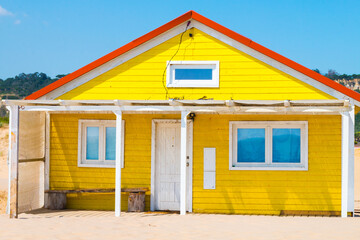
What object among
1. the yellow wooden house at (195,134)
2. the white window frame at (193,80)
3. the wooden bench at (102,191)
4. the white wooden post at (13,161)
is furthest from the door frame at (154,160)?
the white wooden post at (13,161)

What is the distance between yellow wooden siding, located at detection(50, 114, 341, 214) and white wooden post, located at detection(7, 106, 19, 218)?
160 centimetres

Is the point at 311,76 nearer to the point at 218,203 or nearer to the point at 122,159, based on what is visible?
the point at 218,203

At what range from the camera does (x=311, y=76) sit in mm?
11055

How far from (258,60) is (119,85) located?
3397 millimetres

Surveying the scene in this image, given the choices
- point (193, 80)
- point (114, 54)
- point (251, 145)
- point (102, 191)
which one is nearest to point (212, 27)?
point (193, 80)

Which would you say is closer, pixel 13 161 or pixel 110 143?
pixel 13 161

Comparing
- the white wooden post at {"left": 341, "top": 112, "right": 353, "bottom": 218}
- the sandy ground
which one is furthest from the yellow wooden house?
the sandy ground

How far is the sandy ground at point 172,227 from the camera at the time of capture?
820 cm

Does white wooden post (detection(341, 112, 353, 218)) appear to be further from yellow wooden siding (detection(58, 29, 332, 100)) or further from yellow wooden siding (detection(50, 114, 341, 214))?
yellow wooden siding (detection(58, 29, 332, 100))

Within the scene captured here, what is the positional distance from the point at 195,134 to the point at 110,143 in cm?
217

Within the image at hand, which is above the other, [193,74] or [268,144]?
[193,74]

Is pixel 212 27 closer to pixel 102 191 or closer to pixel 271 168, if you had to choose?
pixel 271 168

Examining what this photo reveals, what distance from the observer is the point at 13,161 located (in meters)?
10.4

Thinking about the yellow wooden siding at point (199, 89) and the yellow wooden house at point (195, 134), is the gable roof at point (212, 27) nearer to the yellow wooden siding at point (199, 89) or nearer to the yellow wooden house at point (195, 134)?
the yellow wooden house at point (195, 134)
